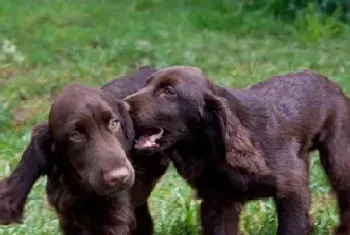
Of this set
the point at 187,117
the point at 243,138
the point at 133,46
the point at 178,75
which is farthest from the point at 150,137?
the point at 133,46

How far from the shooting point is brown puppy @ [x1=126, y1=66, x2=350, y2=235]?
6030 millimetres

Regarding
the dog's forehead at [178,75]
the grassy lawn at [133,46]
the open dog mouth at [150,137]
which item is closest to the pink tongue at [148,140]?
the open dog mouth at [150,137]

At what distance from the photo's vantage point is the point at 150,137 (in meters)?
5.97

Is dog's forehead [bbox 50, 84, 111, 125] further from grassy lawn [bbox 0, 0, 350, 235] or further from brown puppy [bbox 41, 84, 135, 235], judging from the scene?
grassy lawn [bbox 0, 0, 350, 235]

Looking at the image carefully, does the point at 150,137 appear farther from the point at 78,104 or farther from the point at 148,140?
the point at 78,104

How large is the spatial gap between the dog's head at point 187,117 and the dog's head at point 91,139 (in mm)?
245

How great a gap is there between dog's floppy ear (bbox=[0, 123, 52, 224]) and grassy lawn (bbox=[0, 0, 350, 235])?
2.54m

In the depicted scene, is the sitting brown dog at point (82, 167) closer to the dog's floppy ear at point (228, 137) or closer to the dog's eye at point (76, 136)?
the dog's eye at point (76, 136)

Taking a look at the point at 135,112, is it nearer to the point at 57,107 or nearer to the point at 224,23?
the point at 57,107

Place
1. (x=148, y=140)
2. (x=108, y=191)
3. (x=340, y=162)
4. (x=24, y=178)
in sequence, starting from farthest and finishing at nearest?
(x=340, y=162), (x=148, y=140), (x=24, y=178), (x=108, y=191)

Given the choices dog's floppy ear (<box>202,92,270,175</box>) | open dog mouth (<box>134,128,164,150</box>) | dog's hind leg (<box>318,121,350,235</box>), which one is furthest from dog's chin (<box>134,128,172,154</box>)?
dog's hind leg (<box>318,121,350,235</box>)

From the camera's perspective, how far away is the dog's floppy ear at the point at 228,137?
238 inches

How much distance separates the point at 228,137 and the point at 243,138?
112mm

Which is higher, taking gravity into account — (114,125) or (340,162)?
(114,125)
